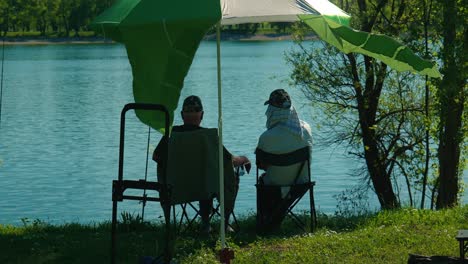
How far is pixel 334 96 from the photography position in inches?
720

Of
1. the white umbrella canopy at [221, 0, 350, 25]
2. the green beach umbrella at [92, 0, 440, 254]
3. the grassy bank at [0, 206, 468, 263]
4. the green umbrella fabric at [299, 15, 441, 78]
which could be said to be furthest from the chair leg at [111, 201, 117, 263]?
the green umbrella fabric at [299, 15, 441, 78]

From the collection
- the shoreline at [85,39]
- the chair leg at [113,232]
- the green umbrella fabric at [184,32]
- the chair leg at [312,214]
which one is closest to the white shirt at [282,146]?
the chair leg at [312,214]

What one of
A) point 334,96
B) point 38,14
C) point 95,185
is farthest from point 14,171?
point 38,14

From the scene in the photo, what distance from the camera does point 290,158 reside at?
Result: 25.5ft

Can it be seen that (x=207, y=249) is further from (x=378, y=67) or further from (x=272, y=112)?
(x=378, y=67)

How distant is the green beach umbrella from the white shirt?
46.6 inches

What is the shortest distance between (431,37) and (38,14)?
7398cm

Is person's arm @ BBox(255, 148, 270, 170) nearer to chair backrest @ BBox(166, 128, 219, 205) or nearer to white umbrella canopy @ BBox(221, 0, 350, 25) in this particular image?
chair backrest @ BBox(166, 128, 219, 205)

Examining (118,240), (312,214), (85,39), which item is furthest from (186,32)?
(85,39)

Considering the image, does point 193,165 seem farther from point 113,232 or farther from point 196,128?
point 113,232

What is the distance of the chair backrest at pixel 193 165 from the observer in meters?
7.32

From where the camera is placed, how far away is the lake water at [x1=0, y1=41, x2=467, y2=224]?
1773 centimetres

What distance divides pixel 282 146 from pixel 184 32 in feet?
5.28

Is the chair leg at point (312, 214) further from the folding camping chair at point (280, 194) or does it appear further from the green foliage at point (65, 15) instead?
the green foliage at point (65, 15)
